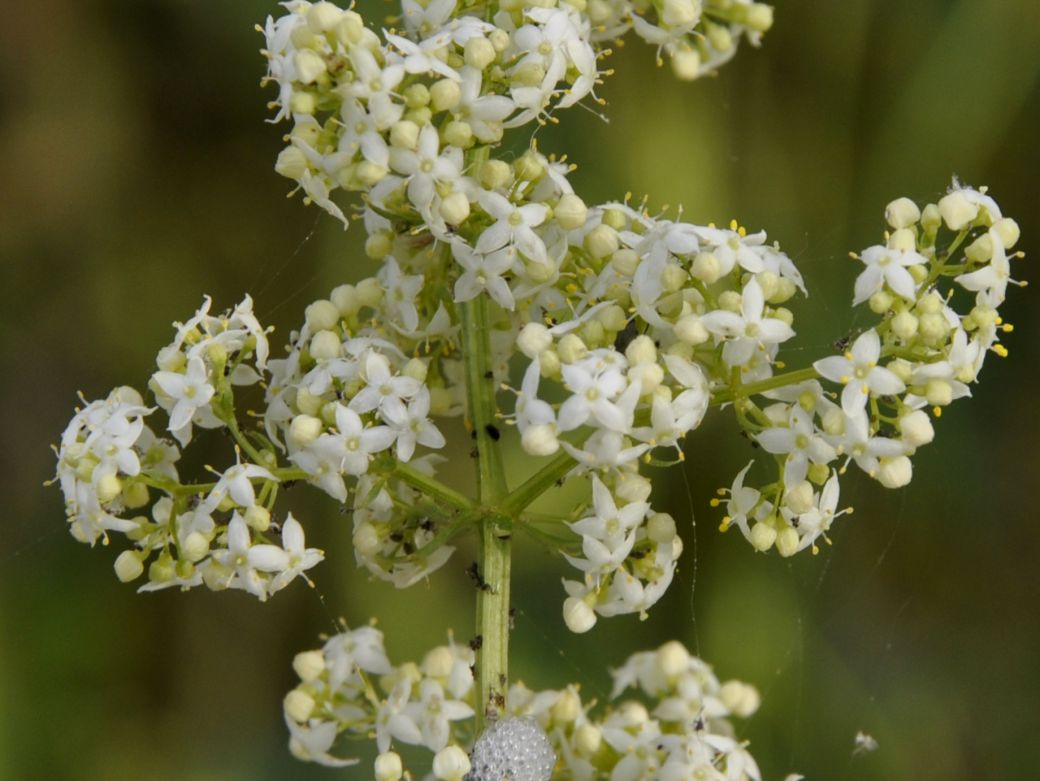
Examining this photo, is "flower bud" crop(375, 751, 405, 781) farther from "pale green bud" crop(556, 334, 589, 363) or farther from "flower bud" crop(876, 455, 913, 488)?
"flower bud" crop(876, 455, 913, 488)

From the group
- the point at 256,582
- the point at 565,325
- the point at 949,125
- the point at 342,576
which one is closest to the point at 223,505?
the point at 256,582

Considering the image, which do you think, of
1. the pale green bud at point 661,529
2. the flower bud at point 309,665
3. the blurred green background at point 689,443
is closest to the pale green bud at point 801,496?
the pale green bud at point 661,529

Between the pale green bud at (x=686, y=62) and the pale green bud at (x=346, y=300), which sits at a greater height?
the pale green bud at (x=686, y=62)

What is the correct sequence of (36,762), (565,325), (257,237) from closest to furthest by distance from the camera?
(565,325), (36,762), (257,237)

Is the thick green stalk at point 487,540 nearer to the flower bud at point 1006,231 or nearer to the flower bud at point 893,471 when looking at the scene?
the flower bud at point 893,471

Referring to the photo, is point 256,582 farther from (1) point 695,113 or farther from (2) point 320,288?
(1) point 695,113

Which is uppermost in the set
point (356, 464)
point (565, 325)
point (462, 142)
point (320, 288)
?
point (320, 288)
